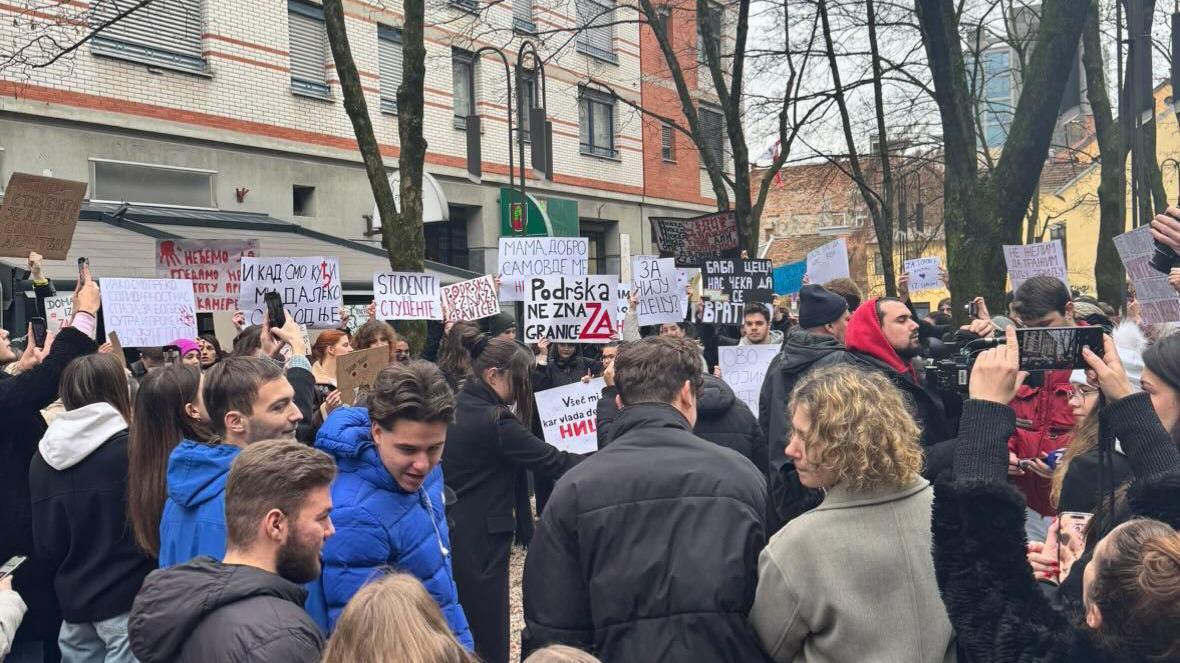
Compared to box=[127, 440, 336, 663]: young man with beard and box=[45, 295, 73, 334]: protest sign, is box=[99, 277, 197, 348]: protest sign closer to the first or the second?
box=[45, 295, 73, 334]: protest sign

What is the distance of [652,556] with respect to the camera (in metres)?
2.81

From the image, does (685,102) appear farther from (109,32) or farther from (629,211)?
(629,211)

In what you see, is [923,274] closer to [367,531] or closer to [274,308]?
[274,308]

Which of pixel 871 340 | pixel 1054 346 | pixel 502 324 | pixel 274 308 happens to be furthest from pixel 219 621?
pixel 502 324

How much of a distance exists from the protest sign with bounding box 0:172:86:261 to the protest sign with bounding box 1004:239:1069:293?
7.01 m

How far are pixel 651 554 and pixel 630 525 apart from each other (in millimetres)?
102

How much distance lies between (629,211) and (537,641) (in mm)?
24858

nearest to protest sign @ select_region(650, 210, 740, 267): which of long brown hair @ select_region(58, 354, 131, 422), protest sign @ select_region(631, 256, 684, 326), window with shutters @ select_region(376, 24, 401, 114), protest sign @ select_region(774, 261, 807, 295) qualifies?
protest sign @ select_region(774, 261, 807, 295)

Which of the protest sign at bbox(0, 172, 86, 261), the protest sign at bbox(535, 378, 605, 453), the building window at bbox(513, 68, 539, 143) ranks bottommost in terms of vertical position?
the protest sign at bbox(535, 378, 605, 453)

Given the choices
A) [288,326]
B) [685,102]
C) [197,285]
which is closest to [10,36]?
[197,285]

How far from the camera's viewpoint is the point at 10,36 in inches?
526

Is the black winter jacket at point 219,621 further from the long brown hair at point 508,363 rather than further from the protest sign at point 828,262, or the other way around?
the protest sign at point 828,262

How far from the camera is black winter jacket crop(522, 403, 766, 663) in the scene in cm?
277

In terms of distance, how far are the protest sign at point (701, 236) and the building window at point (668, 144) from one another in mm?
16035
